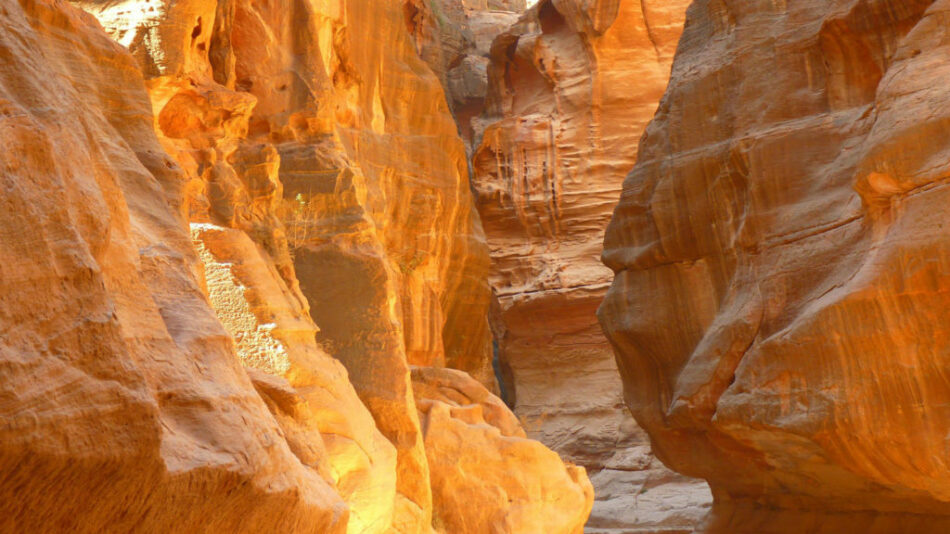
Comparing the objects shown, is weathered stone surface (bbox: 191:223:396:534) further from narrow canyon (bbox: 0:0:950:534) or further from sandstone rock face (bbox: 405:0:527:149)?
sandstone rock face (bbox: 405:0:527:149)

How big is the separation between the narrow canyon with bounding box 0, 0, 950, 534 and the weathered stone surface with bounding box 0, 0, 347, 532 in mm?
12

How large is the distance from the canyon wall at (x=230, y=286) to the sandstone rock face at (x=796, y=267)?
2359 mm

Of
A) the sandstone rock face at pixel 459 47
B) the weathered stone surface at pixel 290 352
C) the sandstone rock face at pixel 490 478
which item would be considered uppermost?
the sandstone rock face at pixel 459 47

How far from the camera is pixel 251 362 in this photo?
8258 mm

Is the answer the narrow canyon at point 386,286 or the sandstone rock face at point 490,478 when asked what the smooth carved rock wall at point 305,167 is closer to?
the narrow canyon at point 386,286

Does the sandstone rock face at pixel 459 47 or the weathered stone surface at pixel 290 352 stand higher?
the sandstone rock face at pixel 459 47

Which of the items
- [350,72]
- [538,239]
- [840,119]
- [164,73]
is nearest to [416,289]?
[350,72]

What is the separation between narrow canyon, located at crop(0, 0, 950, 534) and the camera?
3217mm

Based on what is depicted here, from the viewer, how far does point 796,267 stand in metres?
11.4

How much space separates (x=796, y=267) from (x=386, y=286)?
4.74 m

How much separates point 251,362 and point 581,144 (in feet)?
55.5

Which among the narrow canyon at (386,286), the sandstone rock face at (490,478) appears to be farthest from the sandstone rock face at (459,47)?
the sandstone rock face at (490,478)

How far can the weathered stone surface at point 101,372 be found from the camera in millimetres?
2912

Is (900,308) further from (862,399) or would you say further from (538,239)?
(538,239)
